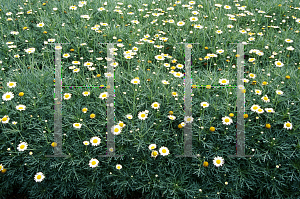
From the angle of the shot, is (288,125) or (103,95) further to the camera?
(103,95)

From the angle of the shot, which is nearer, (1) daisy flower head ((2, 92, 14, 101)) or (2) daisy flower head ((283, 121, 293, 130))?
(2) daisy flower head ((283, 121, 293, 130))

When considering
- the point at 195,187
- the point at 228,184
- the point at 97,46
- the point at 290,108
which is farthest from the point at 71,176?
the point at 290,108

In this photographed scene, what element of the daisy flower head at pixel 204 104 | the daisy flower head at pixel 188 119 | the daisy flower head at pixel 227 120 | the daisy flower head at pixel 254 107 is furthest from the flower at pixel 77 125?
the daisy flower head at pixel 254 107

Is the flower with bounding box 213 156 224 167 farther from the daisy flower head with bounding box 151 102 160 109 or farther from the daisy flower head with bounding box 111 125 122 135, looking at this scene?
the daisy flower head with bounding box 111 125 122 135

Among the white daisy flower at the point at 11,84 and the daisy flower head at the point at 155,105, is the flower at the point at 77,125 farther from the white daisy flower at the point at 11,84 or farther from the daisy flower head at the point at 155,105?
the white daisy flower at the point at 11,84

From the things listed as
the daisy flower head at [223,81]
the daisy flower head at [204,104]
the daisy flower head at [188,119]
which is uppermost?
the daisy flower head at [223,81]

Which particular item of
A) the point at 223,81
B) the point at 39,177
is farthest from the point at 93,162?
the point at 223,81

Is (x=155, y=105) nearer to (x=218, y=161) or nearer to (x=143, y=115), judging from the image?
(x=143, y=115)

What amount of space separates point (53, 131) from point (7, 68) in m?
1.39

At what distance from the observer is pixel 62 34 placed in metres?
3.57

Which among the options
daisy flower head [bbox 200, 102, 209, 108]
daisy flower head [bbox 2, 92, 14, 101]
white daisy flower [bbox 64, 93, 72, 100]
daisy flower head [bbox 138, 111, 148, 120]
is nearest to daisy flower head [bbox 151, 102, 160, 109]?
daisy flower head [bbox 138, 111, 148, 120]

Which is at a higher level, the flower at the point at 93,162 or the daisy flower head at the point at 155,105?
the daisy flower head at the point at 155,105

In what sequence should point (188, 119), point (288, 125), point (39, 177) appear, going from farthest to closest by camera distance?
point (188, 119)
point (288, 125)
point (39, 177)

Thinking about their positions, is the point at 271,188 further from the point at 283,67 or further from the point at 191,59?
the point at 191,59
